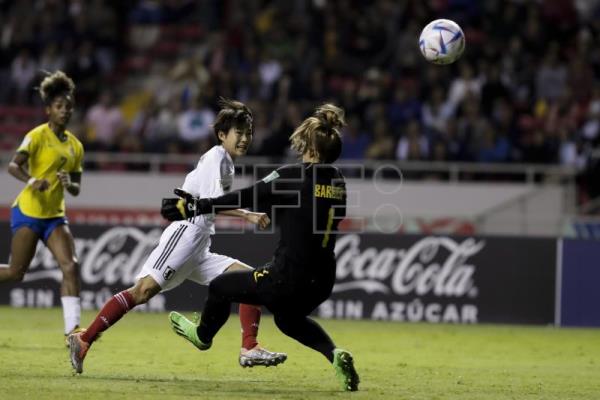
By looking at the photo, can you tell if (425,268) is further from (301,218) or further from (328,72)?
(301,218)

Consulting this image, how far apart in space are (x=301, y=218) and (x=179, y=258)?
4.57 ft

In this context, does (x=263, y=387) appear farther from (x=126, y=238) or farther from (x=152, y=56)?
(x=152, y=56)

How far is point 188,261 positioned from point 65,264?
2482 millimetres

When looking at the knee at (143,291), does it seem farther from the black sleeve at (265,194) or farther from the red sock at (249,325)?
the black sleeve at (265,194)

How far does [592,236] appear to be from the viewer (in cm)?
1889

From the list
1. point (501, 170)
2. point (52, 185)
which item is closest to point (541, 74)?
point (501, 170)

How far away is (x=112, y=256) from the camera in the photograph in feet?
58.0

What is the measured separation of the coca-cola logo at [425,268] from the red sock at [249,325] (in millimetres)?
6707

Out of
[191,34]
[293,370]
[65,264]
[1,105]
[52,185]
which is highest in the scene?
[191,34]

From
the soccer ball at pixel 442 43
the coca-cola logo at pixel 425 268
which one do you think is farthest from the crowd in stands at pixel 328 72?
the soccer ball at pixel 442 43

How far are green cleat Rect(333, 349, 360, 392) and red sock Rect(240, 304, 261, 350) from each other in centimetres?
132

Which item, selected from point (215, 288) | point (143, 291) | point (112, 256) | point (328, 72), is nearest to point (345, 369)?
point (215, 288)

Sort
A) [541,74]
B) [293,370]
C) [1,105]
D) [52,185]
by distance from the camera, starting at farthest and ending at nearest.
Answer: [1,105]
[541,74]
[52,185]
[293,370]

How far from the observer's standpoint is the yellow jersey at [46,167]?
40.0 ft
